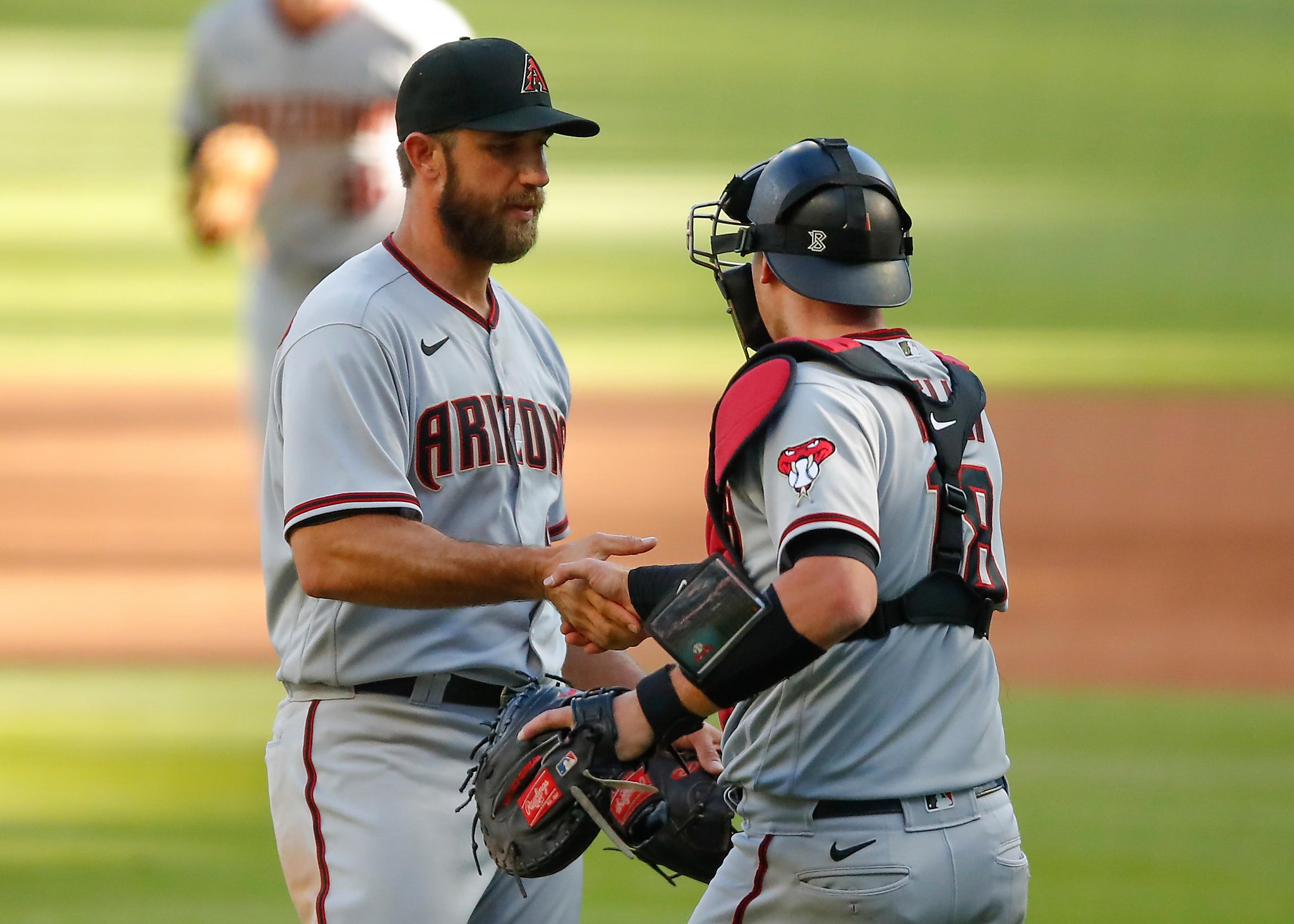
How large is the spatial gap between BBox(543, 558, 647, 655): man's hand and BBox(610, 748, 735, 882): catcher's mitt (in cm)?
21

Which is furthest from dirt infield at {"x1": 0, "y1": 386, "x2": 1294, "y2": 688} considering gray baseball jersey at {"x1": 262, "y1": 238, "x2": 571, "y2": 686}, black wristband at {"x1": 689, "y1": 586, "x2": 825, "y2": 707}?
black wristband at {"x1": 689, "y1": 586, "x2": 825, "y2": 707}

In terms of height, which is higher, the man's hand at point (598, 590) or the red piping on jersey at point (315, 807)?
the man's hand at point (598, 590)

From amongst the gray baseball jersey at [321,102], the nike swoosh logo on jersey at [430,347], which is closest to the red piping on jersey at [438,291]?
the nike swoosh logo on jersey at [430,347]

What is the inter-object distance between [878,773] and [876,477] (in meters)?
0.46

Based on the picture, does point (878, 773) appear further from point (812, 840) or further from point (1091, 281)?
point (1091, 281)

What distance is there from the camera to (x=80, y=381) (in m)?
12.1

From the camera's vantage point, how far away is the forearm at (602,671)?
348 centimetres

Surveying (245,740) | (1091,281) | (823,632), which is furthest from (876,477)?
(1091,281)

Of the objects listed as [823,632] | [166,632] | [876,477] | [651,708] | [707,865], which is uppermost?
[876,477]

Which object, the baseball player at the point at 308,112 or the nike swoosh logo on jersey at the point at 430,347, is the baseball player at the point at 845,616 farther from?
the baseball player at the point at 308,112

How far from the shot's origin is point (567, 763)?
8.57 feet

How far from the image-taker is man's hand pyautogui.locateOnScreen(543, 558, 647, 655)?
2.85 m

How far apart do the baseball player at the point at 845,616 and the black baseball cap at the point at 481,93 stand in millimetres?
679

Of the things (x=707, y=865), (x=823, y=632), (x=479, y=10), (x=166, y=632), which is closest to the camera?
(x=823, y=632)
